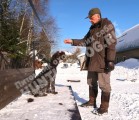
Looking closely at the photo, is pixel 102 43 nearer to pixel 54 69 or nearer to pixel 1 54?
pixel 1 54

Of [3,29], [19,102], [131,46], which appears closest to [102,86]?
[19,102]

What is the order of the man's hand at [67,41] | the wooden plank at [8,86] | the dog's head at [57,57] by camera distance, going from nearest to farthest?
1. the wooden plank at [8,86]
2. the man's hand at [67,41]
3. the dog's head at [57,57]

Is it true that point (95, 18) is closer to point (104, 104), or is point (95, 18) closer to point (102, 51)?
point (102, 51)

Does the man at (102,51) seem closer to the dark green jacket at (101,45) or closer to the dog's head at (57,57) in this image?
the dark green jacket at (101,45)

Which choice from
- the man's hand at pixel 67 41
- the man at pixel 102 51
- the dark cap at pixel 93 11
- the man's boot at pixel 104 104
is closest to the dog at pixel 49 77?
the man's hand at pixel 67 41

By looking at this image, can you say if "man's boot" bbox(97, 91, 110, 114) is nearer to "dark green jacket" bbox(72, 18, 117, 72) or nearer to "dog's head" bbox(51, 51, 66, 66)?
"dark green jacket" bbox(72, 18, 117, 72)

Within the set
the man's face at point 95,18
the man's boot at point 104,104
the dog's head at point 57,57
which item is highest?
the man's face at point 95,18

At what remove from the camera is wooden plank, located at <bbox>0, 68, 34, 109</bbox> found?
16.9 feet

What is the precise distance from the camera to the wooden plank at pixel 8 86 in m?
5.15

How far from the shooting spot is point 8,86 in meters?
5.68

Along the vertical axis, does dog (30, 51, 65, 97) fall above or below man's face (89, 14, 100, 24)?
below

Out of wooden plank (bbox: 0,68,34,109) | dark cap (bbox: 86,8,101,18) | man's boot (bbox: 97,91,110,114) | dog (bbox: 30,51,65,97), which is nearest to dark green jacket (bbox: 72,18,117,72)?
dark cap (bbox: 86,8,101,18)

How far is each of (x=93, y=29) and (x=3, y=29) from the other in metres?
3.74

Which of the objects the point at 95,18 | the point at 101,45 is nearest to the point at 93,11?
the point at 95,18
